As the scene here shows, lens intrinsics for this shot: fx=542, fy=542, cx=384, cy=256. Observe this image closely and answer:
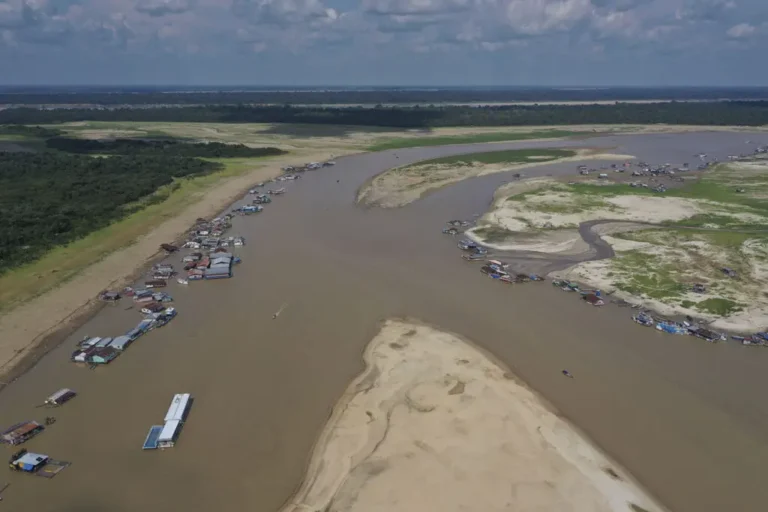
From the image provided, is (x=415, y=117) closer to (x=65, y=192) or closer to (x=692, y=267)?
(x=65, y=192)

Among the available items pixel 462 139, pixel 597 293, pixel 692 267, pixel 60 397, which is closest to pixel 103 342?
pixel 60 397

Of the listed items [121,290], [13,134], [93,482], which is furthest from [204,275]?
[13,134]

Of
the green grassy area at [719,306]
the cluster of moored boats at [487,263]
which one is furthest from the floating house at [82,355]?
the green grassy area at [719,306]

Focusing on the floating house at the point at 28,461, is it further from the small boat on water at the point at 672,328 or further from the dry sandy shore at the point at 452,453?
the small boat on water at the point at 672,328

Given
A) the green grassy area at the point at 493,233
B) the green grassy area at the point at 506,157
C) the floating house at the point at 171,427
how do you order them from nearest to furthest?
the floating house at the point at 171,427
the green grassy area at the point at 493,233
the green grassy area at the point at 506,157

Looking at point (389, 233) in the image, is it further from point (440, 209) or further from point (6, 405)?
point (6, 405)

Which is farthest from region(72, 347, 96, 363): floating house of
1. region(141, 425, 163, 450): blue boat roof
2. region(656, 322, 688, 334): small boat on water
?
region(656, 322, 688, 334): small boat on water

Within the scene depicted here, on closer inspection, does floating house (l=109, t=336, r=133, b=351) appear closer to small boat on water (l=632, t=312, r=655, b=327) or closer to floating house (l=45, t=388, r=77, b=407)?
floating house (l=45, t=388, r=77, b=407)
